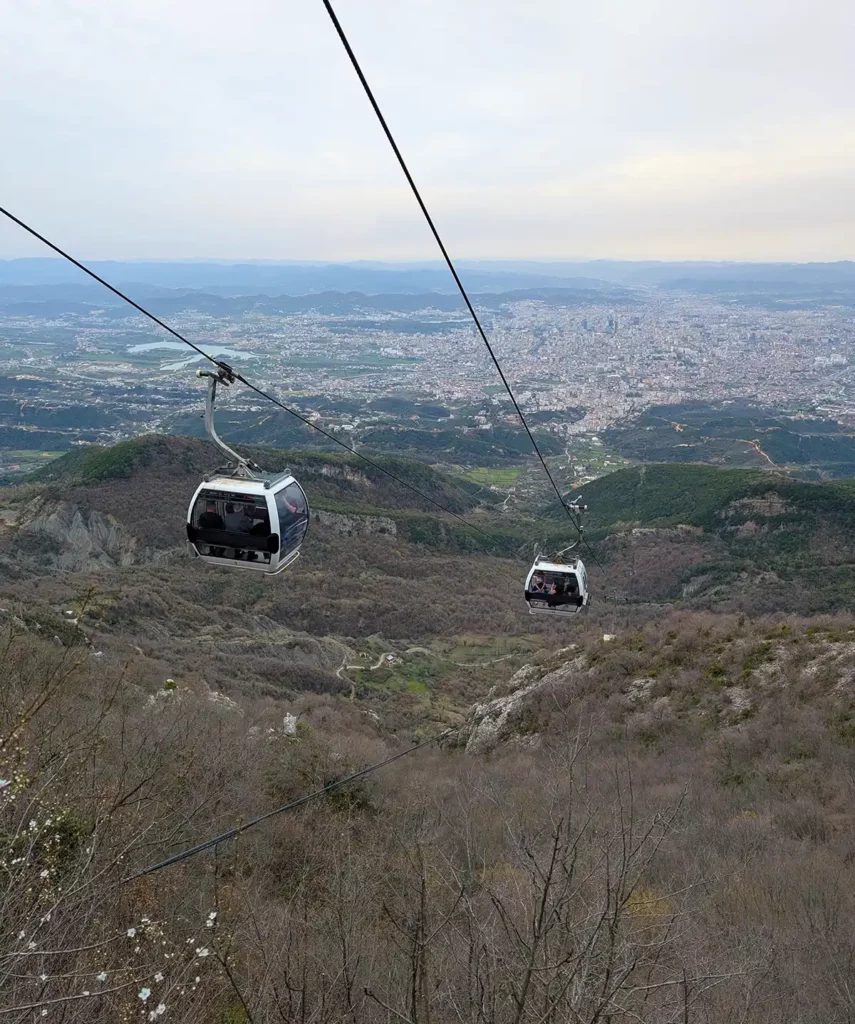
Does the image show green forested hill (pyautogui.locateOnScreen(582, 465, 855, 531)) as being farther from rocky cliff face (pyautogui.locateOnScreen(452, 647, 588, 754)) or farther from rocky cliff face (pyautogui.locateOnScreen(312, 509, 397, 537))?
rocky cliff face (pyautogui.locateOnScreen(452, 647, 588, 754))

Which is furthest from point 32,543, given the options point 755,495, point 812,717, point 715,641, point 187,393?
point 187,393

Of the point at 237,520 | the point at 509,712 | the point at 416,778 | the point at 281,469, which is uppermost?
the point at 237,520

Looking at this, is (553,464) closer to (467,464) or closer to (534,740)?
(467,464)

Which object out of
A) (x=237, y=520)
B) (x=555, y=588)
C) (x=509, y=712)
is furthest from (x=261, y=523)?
(x=509, y=712)

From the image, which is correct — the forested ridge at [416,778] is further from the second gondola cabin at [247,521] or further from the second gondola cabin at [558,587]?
the second gondola cabin at [558,587]

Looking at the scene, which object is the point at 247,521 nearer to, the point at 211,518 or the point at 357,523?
the point at 211,518

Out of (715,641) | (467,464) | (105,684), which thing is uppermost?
(105,684)
